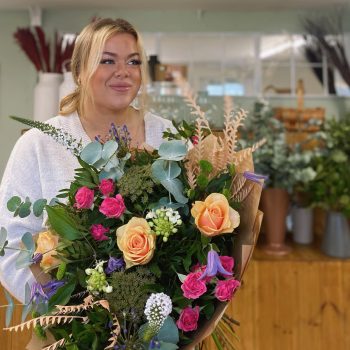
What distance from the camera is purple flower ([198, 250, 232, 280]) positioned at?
48 cm

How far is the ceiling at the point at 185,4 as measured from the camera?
10.4ft

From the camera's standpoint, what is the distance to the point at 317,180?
1.60 metres

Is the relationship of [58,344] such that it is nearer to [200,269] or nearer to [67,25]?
[200,269]

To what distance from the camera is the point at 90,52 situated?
33.3 inches

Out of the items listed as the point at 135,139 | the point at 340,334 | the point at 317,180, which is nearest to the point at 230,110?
the point at 135,139

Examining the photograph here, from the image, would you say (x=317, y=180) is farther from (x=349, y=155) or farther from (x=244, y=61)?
(x=244, y=61)

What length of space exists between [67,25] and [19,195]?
9.62 ft

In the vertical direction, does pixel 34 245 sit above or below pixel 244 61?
below

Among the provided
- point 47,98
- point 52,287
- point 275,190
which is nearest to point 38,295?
point 52,287

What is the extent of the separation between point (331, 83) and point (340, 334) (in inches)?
97.5

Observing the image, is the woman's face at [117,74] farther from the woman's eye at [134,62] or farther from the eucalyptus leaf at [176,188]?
the eucalyptus leaf at [176,188]

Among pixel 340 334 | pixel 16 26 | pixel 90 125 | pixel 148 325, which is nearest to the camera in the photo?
pixel 148 325

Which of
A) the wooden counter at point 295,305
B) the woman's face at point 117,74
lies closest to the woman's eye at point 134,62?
the woman's face at point 117,74

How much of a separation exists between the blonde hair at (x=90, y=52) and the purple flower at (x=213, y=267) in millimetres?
512
